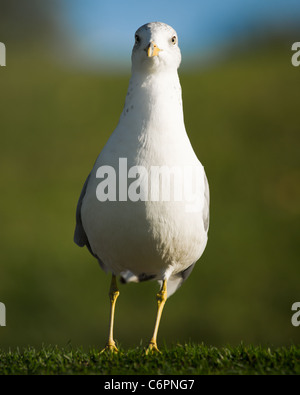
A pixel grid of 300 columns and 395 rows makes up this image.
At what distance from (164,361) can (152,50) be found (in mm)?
2666

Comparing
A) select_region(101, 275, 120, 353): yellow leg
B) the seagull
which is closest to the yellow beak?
the seagull

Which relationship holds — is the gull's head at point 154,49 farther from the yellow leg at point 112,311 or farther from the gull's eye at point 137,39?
the yellow leg at point 112,311

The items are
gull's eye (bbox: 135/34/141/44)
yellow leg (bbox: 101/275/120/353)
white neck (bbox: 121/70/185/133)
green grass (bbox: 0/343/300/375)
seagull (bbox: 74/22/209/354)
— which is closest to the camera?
green grass (bbox: 0/343/300/375)

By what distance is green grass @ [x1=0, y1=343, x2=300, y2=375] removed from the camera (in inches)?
200

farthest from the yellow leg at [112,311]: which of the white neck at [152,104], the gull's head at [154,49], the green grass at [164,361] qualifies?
the gull's head at [154,49]

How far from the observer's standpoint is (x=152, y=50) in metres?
5.30

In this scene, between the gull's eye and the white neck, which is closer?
the white neck

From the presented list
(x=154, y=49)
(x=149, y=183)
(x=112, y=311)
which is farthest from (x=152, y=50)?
(x=112, y=311)

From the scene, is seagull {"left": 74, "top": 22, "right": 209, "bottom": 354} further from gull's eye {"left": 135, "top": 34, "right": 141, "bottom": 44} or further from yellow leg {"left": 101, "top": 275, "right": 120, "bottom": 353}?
yellow leg {"left": 101, "top": 275, "right": 120, "bottom": 353}

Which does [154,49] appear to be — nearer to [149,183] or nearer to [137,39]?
[137,39]

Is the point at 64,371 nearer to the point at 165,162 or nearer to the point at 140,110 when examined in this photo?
the point at 165,162

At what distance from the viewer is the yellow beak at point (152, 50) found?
5266mm

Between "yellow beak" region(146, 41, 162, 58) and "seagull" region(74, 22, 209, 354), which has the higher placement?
"yellow beak" region(146, 41, 162, 58)
